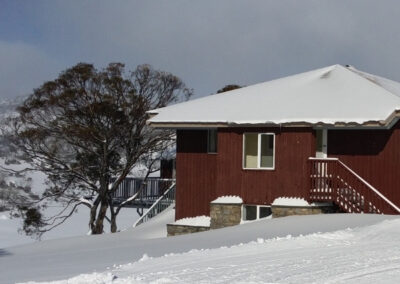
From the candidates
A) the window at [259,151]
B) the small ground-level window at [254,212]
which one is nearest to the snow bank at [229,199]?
the small ground-level window at [254,212]

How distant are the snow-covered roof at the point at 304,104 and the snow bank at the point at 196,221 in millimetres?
3293

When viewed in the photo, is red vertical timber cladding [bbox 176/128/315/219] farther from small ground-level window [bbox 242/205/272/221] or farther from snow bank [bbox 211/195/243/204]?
small ground-level window [bbox 242/205/272/221]

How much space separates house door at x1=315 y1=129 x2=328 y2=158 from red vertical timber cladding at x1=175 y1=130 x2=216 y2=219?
3.54 metres

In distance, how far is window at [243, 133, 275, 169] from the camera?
21594 mm

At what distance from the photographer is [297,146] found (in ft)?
68.4

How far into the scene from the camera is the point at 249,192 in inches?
852

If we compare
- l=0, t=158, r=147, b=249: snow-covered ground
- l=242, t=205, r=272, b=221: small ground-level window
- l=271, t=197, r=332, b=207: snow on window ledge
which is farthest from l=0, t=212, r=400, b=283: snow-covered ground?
l=0, t=158, r=147, b=249: snow-covered ground

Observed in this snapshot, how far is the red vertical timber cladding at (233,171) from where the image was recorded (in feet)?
68.4

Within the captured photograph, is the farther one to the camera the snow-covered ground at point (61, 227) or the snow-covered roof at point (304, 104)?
the snow-covered ground at point (61, 227)

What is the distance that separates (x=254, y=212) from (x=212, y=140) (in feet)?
10.1

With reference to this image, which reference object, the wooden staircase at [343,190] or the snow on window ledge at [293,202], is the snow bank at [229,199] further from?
the wooden staircase at [343,190]

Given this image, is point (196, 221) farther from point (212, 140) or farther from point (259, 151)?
point (259, 151)

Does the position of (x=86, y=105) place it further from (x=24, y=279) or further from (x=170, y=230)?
(x=24, y=279)

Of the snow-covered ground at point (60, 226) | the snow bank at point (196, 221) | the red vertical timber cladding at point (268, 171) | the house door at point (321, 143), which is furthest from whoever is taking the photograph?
the snow-covered ground at point (60, 226)
